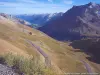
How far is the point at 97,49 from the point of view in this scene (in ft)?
556

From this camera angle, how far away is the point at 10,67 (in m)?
22.7

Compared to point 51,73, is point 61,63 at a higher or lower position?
lower

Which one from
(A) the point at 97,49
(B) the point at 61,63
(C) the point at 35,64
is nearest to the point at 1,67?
(C) the point at 35,64

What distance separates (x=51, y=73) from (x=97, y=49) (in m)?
150

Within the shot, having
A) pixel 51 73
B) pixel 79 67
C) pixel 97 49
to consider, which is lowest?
pixel 97 49

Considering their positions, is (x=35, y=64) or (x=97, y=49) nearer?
(x=35, y=64)

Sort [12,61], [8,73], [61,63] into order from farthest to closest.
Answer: [61,63] → [12,61] → [8,73]

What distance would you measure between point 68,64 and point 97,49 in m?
85.5

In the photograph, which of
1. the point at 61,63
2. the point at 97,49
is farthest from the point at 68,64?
the point at 97,49

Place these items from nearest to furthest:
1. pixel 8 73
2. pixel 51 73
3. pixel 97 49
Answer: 1. pixel 8 73
2. pixel 51 73
3. pixel 97 49

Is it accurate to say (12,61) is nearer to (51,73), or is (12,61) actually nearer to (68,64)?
(51,73)

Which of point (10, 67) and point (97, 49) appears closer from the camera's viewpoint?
point (10, 67)

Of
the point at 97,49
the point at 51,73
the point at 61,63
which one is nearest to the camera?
the point at 51,73

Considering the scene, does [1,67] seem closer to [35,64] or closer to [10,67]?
[10,67]
